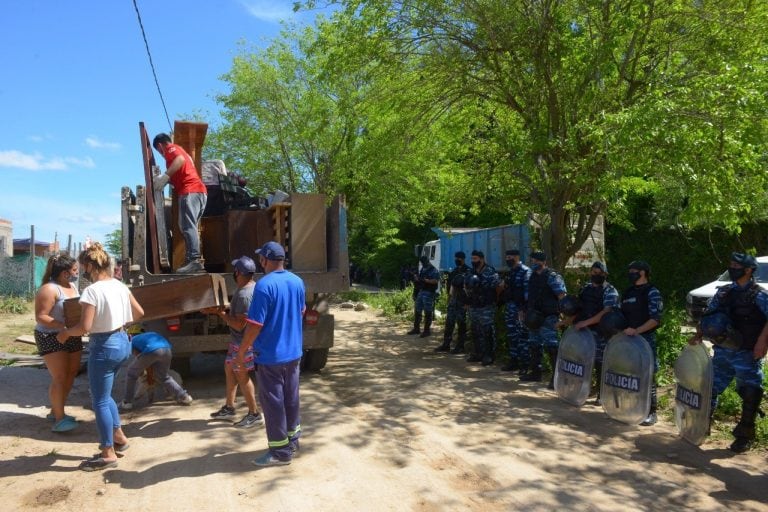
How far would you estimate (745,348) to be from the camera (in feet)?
16.3

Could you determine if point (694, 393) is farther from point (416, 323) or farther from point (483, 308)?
point (416, 323)

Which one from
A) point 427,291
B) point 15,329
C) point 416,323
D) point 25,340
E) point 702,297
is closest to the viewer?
point 25,340

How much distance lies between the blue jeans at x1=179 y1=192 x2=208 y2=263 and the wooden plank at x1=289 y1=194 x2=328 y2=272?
3.65 feet

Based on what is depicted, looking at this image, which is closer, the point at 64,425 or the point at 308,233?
the point at 64,425

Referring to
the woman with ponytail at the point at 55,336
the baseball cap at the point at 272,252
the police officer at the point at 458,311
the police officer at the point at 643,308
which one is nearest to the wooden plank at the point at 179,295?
the woman with ponytail at the point at 55,336

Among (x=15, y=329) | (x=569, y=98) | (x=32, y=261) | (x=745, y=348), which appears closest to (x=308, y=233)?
(x=569, y=98)

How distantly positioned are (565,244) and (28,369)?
8175 millimetres

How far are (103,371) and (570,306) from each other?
15.6 ft

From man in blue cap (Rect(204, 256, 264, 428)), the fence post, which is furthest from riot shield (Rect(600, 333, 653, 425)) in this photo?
the fence post

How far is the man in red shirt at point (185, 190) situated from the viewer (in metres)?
6.86

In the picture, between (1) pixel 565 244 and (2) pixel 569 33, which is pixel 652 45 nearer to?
(2) pixel 569 33

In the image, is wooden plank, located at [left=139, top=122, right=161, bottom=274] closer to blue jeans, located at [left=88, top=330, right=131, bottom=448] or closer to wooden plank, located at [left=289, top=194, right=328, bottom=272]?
wooden plank, located at [left=289, top=194, right=328, bottom=272]

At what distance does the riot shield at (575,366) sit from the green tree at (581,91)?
187 centimetres

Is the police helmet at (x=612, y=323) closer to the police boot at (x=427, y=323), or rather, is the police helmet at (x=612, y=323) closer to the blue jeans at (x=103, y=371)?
the blue jeans at (x=103, y=371)
